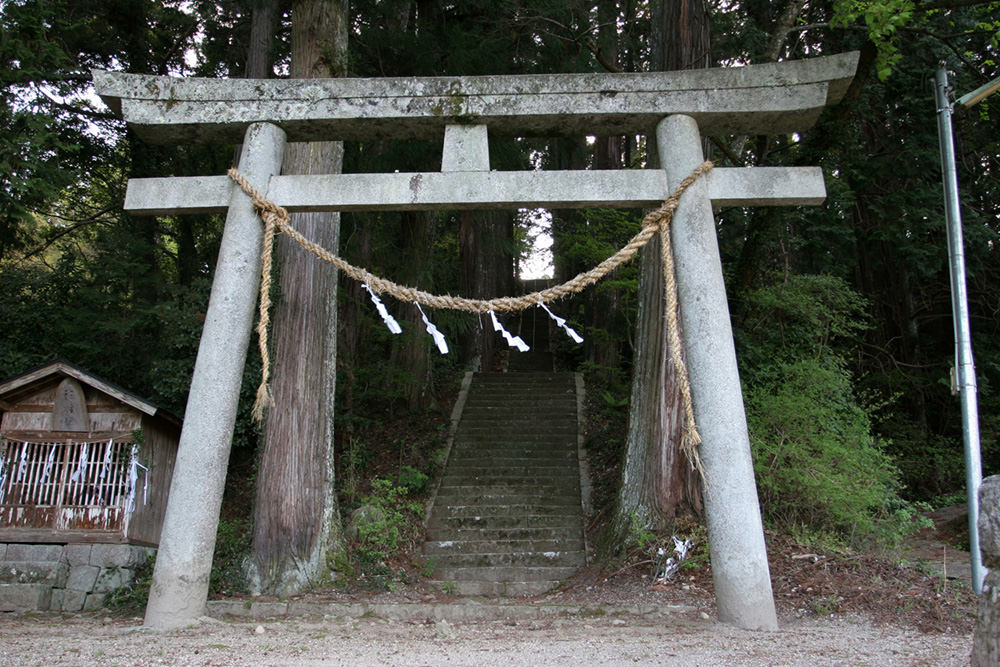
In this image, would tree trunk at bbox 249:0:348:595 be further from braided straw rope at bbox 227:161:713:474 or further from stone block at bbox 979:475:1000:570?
stone block at bbox 979:475:1000:570

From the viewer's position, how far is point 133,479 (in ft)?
27.6

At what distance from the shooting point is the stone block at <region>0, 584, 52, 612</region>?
7.49m

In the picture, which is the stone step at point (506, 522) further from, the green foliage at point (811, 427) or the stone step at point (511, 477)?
the green foliage at point (811, 427)

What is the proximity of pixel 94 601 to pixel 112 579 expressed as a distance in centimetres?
28

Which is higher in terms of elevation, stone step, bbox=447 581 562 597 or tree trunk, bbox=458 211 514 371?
tree trunk, bbox=458 211 514 371

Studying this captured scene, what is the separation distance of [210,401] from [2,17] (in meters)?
6.64

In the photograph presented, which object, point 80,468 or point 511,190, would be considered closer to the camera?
point 511,190

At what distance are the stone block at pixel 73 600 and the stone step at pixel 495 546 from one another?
3729mm

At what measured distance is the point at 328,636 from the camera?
442 cm

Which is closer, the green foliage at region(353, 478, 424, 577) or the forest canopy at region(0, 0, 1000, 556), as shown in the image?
the green foliage at region(353, 478, 424, 577)

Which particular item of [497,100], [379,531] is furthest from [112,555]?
[497,100]

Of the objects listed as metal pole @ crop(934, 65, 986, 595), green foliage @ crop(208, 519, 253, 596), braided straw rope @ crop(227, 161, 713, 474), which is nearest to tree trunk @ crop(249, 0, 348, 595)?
green foliage @ crop(208, 519, 253, 596)

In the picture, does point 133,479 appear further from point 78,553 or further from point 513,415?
point 513,415

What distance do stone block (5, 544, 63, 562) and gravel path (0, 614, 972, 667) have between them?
3.36 m
